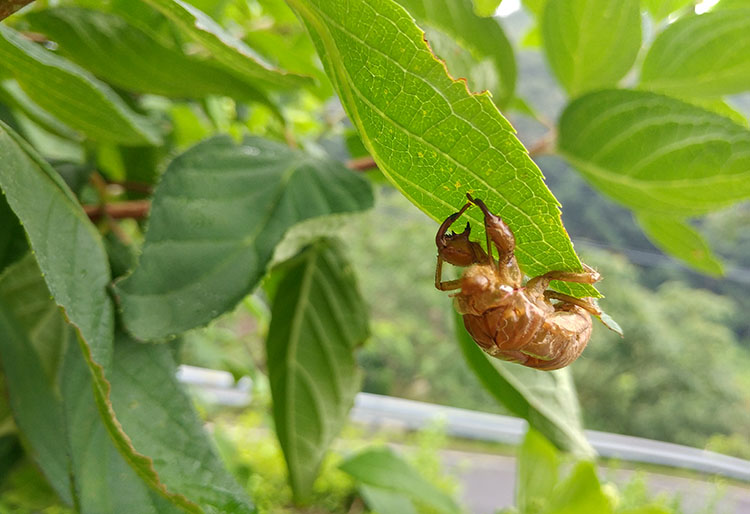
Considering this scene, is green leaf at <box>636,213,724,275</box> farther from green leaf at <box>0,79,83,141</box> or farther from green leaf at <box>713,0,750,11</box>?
green leaf at <box>0,79,83,141</box>

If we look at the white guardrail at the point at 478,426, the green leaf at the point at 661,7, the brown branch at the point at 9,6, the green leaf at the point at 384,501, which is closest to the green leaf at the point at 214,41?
the brown branch at the point at 9,6

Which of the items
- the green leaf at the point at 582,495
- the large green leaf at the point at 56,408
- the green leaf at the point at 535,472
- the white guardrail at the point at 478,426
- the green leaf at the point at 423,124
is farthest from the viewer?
the white guardrail at the point at 478,426

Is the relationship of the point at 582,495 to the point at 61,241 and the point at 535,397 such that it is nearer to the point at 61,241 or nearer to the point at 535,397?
the point at 535,397

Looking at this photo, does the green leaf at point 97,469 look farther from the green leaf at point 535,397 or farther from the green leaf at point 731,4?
the green leaf at point 731,4

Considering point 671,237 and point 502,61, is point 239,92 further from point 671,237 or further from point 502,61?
point 671,237

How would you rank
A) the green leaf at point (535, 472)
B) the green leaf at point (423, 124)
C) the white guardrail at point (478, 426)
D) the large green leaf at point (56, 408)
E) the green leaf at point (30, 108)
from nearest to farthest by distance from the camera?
the green leaf at point (423, 124) → the large green leaf at point (56, 408) → the green leaf at point (30, 108) → the green leaf at point (535, 472) → the white guardrail at point (478, 426)

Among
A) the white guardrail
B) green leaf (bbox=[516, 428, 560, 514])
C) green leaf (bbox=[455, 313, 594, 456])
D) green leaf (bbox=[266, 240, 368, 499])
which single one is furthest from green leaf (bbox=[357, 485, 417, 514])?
the white guardrail
